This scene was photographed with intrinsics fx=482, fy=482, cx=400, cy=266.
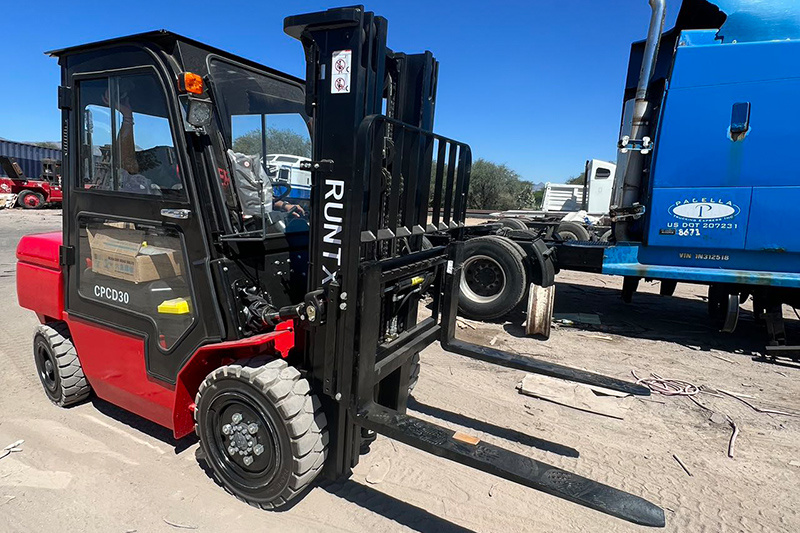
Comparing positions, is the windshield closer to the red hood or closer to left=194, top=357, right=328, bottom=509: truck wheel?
left=194, top=357, right=328, bottom=509: truck wheel

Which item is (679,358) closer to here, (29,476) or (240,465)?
(240,465)

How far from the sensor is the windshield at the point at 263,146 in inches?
113

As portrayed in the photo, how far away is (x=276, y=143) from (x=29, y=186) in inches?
1132

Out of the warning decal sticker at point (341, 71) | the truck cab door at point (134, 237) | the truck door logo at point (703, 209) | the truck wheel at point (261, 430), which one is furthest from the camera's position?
the truck door logo at point (703, 209)

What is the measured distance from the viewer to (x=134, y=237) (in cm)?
306

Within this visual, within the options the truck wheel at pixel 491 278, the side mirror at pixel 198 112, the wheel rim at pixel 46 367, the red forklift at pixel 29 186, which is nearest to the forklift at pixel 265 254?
the side mirror at pixel 198 112

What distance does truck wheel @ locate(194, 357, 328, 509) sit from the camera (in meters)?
2.54

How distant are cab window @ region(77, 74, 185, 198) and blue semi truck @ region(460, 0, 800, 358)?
17.0ft

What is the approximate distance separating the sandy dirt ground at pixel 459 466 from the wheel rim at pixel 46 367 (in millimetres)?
183

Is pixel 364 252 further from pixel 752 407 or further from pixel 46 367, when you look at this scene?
pixel 752 407

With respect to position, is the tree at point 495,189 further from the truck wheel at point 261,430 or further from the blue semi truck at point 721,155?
the truck wheel at point 261,430

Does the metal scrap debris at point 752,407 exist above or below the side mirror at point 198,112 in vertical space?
below

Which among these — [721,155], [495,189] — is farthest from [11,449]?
[495,189]

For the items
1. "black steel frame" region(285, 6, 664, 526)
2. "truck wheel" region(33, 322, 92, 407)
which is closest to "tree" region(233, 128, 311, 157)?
"black steel frame" region(285, 6, 664, 526)
